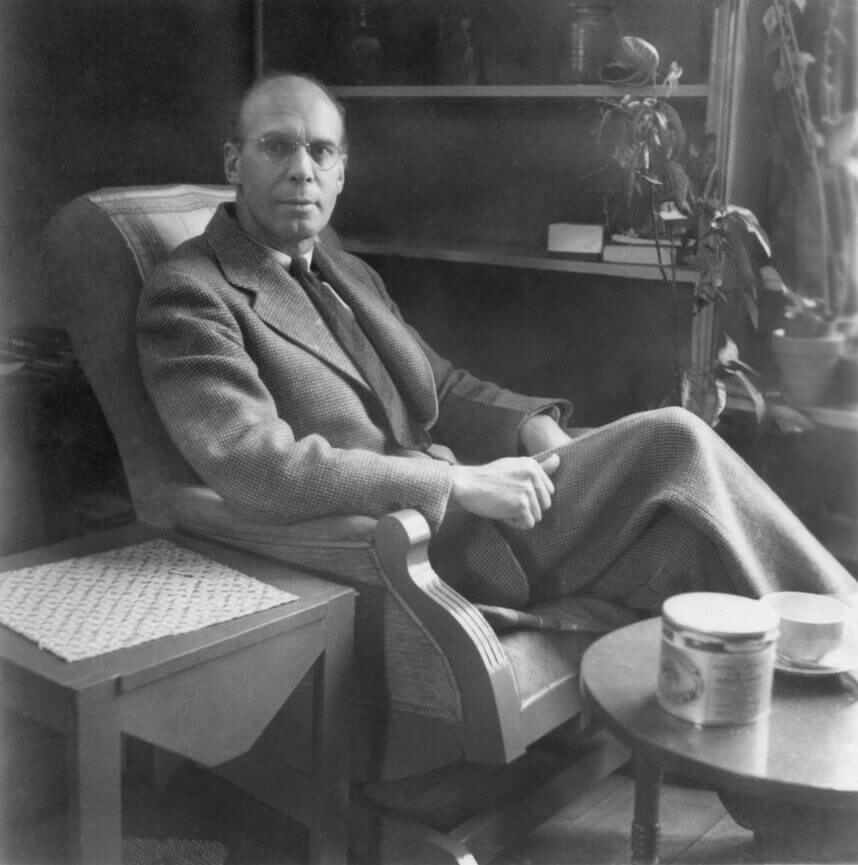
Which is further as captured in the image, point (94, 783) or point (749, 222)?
point (749, 222)

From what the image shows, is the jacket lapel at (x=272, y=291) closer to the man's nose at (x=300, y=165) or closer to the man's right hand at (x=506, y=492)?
the man's nose at (x=300, y=165)

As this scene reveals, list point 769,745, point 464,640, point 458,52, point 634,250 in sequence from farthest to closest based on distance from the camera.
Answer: point 458,52
point 634,250
point 464,640
point 769,745

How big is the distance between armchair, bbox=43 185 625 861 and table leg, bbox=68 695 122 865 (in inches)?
15.9

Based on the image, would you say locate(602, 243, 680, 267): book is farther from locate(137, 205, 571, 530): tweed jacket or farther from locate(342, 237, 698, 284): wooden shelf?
locate(137, 205, 571, 530): tweed jacket

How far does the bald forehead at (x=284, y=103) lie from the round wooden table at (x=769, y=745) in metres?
1.02

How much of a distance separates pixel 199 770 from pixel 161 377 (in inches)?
26.4

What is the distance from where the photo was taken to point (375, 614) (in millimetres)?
1531

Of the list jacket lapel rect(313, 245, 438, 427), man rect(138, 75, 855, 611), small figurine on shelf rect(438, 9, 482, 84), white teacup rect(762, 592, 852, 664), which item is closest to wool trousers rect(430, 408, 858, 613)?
man rect(138, 75, 855, 611)

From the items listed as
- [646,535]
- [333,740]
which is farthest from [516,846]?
[646,535]

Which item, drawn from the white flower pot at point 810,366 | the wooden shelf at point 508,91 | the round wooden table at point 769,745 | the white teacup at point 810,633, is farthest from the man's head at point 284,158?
the white flower pot at point 810,366

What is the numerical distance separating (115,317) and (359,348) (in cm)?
41

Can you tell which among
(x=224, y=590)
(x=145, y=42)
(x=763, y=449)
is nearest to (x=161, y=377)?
(x=224, y=590)

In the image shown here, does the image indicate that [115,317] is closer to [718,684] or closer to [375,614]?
[375,614]

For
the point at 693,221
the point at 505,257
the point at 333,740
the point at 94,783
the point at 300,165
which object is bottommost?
the point at 333,740
